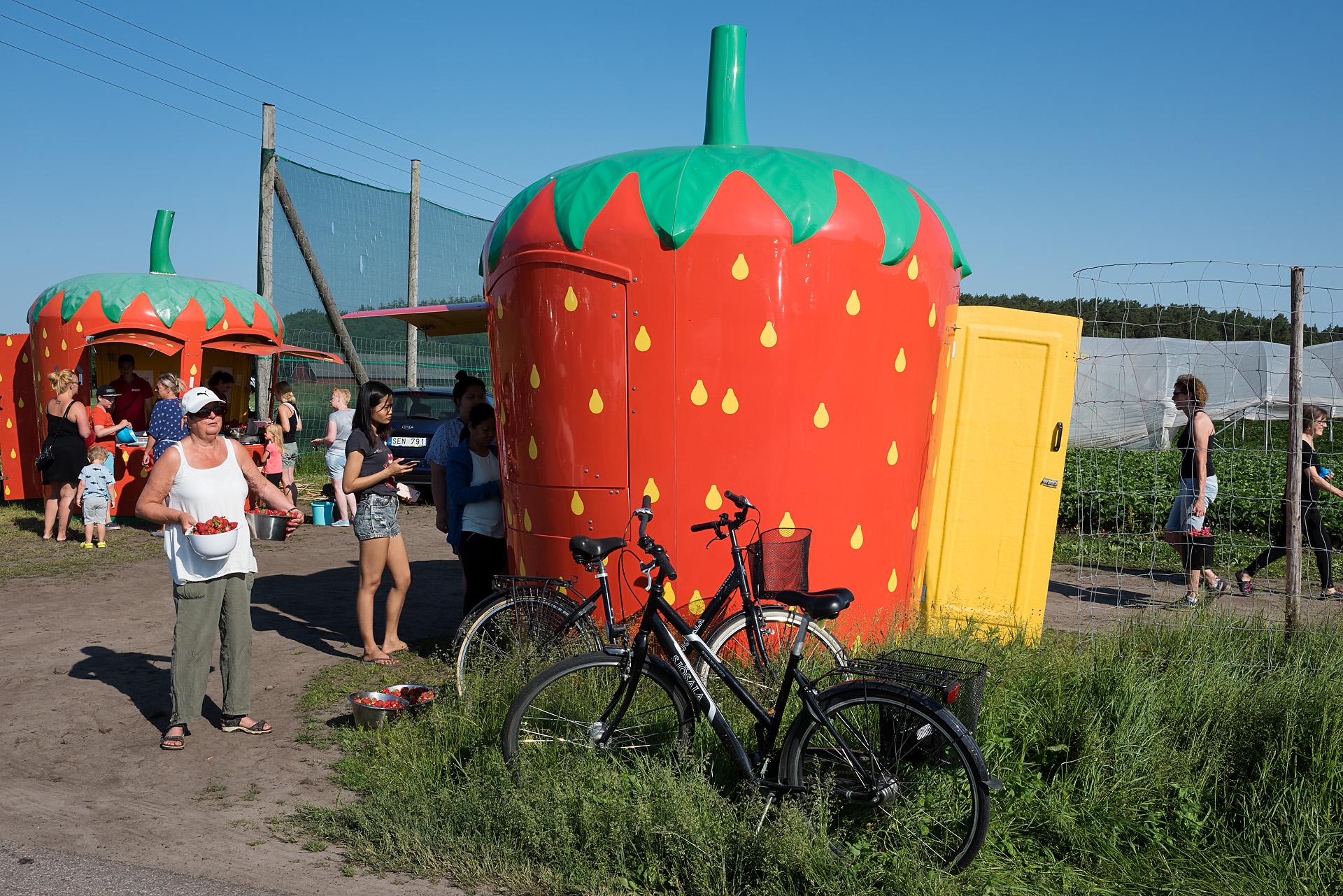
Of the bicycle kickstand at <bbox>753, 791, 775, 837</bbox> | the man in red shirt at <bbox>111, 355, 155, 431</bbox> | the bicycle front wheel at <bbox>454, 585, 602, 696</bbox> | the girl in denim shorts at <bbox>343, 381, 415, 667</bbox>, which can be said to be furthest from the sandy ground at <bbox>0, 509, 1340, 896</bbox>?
the man in red shirt at <bbox>111, 355, 155, 431</bbox>

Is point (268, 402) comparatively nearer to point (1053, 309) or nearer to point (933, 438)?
point (933, 438)

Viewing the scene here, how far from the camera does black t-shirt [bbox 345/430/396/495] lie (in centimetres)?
634

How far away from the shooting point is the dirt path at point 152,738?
399 cm

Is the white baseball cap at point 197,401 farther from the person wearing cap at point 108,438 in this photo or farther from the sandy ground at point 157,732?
the person wearing cap at point 108,438

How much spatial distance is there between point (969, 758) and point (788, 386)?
2.48 metres

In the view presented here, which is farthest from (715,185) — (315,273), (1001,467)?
(315,273)

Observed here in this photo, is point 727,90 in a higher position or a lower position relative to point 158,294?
higher

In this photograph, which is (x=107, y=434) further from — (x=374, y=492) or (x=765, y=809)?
(x=765, y=809)

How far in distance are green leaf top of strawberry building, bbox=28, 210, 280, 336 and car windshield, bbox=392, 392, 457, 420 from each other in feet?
7.42

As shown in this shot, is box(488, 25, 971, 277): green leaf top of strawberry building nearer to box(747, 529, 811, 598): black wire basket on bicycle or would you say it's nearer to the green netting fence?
box(747, 529, 811, 598): black wire basket on bicycle

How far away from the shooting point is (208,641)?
521cm

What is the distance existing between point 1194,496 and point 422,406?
10785 millimetres

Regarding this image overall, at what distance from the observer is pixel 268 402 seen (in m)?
16.7

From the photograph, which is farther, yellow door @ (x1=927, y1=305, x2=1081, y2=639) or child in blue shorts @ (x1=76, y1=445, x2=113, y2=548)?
child in blue shorts @ (x1=76, y1=445, x2=113, y2=548)
